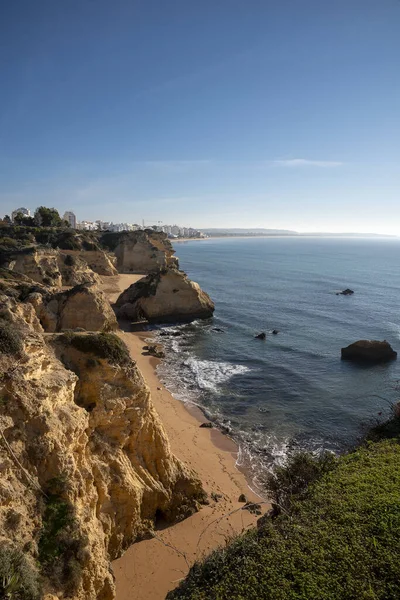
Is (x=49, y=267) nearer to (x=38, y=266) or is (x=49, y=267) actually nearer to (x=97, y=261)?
(x=38, y=266)

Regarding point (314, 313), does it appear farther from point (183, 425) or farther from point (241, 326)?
point (183, 425)

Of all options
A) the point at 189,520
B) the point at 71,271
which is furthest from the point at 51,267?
the point at 189,520

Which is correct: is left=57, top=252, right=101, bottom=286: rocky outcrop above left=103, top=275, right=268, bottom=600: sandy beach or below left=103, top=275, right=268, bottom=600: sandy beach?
above

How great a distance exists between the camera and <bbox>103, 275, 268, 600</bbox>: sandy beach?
40.6 feet

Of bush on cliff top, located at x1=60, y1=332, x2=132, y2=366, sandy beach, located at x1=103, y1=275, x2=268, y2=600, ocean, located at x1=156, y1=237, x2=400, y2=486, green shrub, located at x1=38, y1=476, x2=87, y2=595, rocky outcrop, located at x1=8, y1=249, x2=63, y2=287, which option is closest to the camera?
green shrub, located at x1=38, y1=476, x2=87, y2=595

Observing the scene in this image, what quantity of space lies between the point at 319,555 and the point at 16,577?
684 centimetres

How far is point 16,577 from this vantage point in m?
8.08

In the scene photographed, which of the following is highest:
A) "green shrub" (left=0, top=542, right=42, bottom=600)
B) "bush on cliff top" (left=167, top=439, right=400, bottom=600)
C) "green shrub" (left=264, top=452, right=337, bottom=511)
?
"green shrub" (left=0, top=542, right=42, bottom=600)

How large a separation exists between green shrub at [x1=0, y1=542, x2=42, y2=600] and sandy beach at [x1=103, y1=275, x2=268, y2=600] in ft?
12.7

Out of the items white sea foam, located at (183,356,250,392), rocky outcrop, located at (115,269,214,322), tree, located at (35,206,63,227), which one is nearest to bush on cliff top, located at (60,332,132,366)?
white sea foam, located at (183,356,250,392)

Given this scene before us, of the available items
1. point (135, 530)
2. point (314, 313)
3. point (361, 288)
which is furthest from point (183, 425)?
point (361, 288)

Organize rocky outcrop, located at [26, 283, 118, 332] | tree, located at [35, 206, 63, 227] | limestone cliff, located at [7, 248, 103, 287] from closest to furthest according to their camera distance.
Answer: rocky outcrop, located at [26, 283, 118, 332]
limestone cliff, located at [7, 248, 103, 287]
tree, located at [35, 206, 63, 227]

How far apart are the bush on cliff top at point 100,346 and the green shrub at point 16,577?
20.8ft

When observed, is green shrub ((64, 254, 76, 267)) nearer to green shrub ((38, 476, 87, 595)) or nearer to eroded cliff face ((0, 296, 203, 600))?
eroded cliff face ((0, 296, 203, 600))
